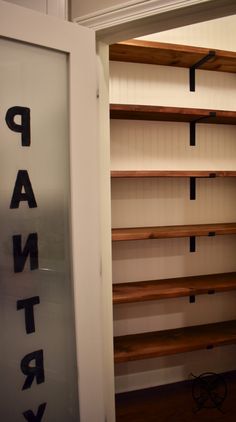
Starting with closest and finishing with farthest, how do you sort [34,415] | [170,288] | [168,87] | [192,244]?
[34,415], [170,288], [168,87], [192,244]

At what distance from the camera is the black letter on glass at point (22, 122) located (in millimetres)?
1201

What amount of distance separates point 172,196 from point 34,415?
155cm

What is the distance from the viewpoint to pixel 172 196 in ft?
7.66

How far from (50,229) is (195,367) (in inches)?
70.3

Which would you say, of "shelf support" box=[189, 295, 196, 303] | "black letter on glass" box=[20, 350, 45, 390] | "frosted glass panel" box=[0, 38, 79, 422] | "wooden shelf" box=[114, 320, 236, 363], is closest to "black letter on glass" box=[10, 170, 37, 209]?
"frosted glass panel" box=[0, 38, 79, 422]

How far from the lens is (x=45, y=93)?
1285 mm

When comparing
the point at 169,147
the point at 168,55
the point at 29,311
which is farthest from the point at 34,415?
the point at 168,55

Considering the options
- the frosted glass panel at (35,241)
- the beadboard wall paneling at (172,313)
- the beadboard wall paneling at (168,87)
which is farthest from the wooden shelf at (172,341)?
the beadboard wall paneling at (168,87)

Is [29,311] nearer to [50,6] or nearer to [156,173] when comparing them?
[156,173]

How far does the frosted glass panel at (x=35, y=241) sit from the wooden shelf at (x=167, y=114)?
2.23 feet

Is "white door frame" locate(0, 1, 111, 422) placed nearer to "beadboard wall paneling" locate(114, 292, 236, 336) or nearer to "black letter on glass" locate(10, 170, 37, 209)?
"black letter on glass" locate(10, 170, 37, 209)

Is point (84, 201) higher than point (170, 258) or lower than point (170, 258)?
higher

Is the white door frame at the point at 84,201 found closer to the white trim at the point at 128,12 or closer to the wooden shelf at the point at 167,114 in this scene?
the white trim at the point at 128,12

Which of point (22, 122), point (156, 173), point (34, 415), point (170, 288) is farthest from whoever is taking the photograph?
point (170, 288)
